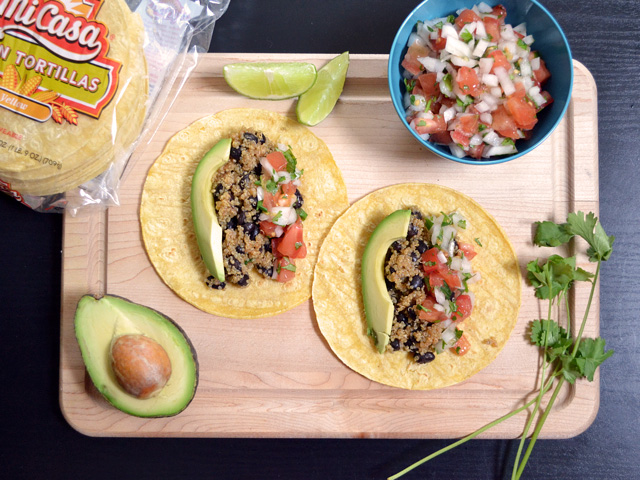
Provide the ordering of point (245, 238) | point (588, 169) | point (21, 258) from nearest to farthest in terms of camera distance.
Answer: point (245, 238)
point (588, 169)
point (21, 258)

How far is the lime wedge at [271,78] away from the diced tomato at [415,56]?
52 centimetres

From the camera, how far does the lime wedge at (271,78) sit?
2658mm

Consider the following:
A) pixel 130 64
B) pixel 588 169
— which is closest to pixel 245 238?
pixel 130 64

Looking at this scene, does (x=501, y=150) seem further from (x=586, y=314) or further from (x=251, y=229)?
(x=251, y=229)

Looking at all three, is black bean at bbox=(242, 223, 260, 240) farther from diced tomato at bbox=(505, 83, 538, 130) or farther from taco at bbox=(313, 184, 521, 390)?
diced tomato at bbox=(505, 83, 538, 130)

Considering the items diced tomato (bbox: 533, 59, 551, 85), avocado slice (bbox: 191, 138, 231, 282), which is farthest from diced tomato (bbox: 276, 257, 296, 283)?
diced tomato (bbox: 533, 59, 551, 85)

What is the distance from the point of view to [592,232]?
2.57m

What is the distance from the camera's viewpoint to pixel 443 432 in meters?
2.71

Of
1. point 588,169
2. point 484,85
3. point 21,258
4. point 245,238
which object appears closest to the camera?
point 484,85

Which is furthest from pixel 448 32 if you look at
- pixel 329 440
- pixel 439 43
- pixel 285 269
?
pixel 329 440

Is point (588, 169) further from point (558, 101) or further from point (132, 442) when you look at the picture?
point (132, 442)

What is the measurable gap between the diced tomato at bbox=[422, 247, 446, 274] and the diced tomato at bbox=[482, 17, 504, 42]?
1104 mm

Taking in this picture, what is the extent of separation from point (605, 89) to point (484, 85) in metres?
1.23

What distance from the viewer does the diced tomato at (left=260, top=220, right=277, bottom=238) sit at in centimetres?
259
